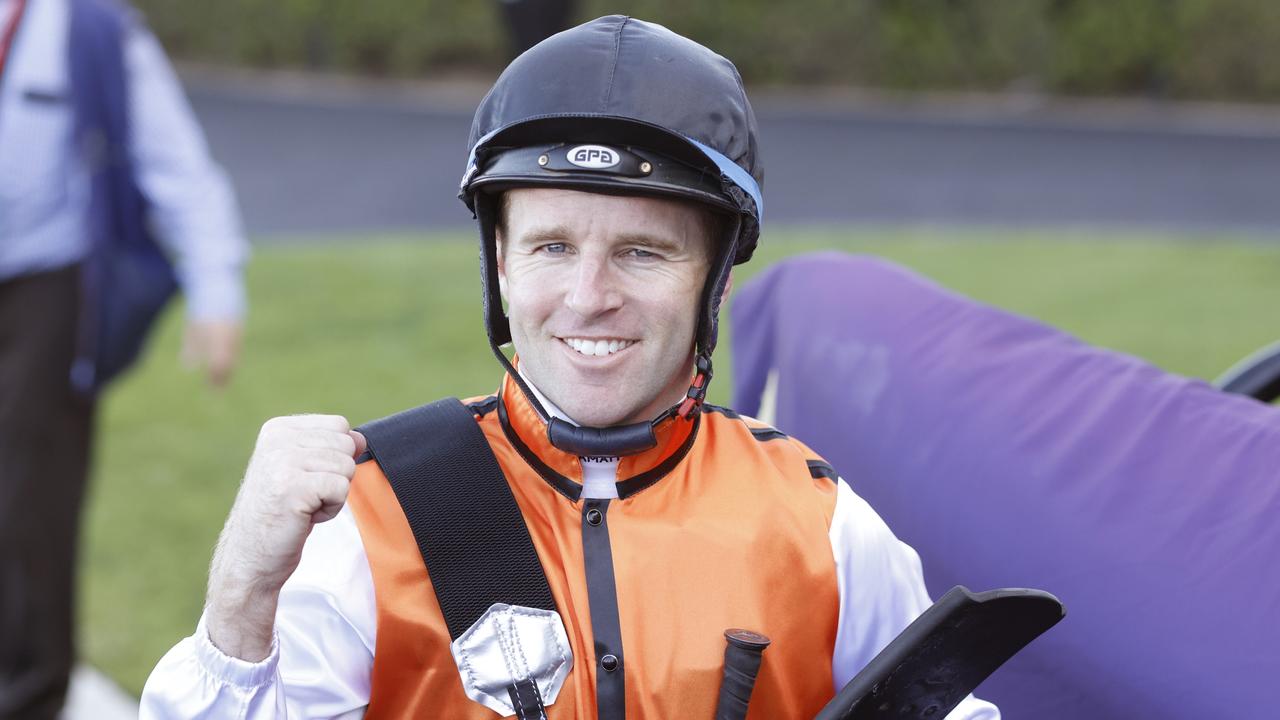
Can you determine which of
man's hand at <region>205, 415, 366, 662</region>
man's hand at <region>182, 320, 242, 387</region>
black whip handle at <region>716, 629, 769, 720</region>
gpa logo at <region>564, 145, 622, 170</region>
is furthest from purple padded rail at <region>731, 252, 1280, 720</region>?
man's hand at <region>182, 320, 242, 387</region>

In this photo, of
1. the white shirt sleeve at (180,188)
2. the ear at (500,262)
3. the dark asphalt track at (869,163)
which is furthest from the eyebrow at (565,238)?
the dark asphalt track at (869,163)

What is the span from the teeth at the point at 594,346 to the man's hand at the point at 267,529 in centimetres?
40

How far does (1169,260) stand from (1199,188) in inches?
105

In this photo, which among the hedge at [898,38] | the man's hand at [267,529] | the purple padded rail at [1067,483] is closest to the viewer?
the man's hand at [267,529]

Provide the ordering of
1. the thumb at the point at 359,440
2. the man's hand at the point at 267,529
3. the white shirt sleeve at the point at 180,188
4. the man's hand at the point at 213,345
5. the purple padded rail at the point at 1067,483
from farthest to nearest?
the man's hand at the point at 213,345 < the white shirt sleeve at the point at 180,188 < the purple padded rail at the point at 1067,483 < the thumb at the point at 359,440 < the man's hand at the point at 267,529

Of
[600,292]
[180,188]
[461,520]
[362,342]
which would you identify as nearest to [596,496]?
[461,520]

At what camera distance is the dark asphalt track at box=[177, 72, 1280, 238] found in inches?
484

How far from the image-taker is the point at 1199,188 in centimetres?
1316

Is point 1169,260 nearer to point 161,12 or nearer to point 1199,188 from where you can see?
point 1199,188

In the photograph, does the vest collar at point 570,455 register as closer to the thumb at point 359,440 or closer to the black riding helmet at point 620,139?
the black riding helmet at point 620,139

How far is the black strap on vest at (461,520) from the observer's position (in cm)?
198

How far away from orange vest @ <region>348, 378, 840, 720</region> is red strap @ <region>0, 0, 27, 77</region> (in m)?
2.36

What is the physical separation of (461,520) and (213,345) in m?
2.46

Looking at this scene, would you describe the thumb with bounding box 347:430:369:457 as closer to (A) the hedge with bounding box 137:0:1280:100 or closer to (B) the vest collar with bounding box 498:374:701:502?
(B) the vest collar with bounding box 498:374:701:502
